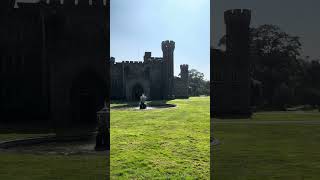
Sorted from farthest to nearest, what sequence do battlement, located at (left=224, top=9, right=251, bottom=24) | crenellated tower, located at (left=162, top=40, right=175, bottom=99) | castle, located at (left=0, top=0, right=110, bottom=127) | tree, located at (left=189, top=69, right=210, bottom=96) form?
tree, located at (left=189, top=69, right=210, bottom=96), crenellated tower, located at (left=162, top=40, right=175, bottom=99), battlement, located at (left=224, top=9, right=251, bottom=24), castle, located at (left=0, top=0, right=110, bottom=127)

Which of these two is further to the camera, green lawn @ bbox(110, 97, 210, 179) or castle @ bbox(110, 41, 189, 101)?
castle @ bbox(110, 41, 189, 101)

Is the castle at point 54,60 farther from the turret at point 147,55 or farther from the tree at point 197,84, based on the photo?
the tree at point 197,84

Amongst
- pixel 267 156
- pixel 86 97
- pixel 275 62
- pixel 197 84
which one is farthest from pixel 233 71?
pixel 197 84

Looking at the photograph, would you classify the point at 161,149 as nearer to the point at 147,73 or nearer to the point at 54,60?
the point at 54,60

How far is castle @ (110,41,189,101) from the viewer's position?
64.5 m

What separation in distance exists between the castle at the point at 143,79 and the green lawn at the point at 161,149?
3473cm

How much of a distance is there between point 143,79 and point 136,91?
85.7 inches

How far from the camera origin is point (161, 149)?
1853 centimetres

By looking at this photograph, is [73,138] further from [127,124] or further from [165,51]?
[165,51]

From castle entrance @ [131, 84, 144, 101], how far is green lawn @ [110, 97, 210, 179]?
3401 centimetres

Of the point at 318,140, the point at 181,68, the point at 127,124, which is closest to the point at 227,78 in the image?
the point at 127,124

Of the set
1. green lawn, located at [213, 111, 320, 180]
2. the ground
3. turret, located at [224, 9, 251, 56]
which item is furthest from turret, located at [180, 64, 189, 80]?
the ground

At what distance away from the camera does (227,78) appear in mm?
40719

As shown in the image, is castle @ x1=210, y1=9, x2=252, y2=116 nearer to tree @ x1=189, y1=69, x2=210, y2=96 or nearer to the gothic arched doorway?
the gothic arched doorway
